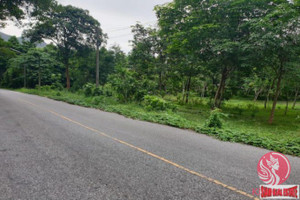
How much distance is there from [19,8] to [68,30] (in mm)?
10308

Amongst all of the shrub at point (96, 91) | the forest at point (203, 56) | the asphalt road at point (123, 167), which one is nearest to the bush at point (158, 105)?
the forest at point (203, 56)

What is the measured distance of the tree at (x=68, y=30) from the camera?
→ 74.8ft

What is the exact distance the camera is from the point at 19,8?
46.3ft

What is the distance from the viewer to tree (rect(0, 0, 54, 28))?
13.3 metres

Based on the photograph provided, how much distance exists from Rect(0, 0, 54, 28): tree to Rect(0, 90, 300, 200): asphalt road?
13.8 m

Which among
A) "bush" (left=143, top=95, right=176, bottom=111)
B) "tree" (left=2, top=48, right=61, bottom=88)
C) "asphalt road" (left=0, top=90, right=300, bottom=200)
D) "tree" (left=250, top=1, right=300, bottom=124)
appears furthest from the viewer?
"tree" (left=2, top=48, right=61, bottom=88)

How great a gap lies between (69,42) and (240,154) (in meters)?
28.3

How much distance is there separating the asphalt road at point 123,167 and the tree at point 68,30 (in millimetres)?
23011

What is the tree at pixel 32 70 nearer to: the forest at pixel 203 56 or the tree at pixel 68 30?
the tree at pixel 68 30

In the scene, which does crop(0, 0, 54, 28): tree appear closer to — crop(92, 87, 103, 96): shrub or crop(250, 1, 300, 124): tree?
crop(92, 87, 103, 96): shrub

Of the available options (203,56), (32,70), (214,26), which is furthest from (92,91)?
(32,70)

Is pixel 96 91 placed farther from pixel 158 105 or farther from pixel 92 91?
pixel 158 105

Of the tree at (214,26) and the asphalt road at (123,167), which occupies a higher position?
the tree at (214,26)

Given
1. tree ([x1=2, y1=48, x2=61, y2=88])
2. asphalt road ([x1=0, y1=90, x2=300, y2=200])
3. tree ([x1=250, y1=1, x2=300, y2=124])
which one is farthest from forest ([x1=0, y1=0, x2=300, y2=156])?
tree ([x1=2, y1=48, x2=61, y2=88])
